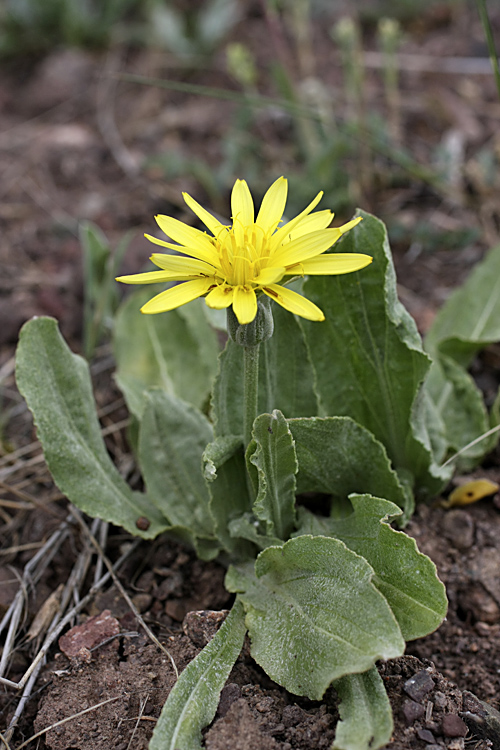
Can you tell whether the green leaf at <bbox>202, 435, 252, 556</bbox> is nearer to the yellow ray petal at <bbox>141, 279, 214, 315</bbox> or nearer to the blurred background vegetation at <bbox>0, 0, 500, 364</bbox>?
the yellow ray petal at <bbox>141, 279, 214, 315</bbox>

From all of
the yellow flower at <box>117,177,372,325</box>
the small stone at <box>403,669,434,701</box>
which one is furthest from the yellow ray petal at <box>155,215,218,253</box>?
the small stone at <box>403,669,434,701</box>

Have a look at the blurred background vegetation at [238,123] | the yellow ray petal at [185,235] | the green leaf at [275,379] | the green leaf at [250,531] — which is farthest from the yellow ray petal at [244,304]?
the blurred background vegetation at [238,123]

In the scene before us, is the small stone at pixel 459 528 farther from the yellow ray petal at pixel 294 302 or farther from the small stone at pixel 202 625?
the yellow ray petal at pixel 294 302

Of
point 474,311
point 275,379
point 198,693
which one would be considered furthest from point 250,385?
point 474,311

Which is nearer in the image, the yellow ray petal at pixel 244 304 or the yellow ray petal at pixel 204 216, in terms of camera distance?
the yellow ray petal at pixel 244 304

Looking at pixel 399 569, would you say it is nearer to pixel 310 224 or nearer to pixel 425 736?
pixel 425 736

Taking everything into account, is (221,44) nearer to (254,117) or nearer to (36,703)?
(254,117)
